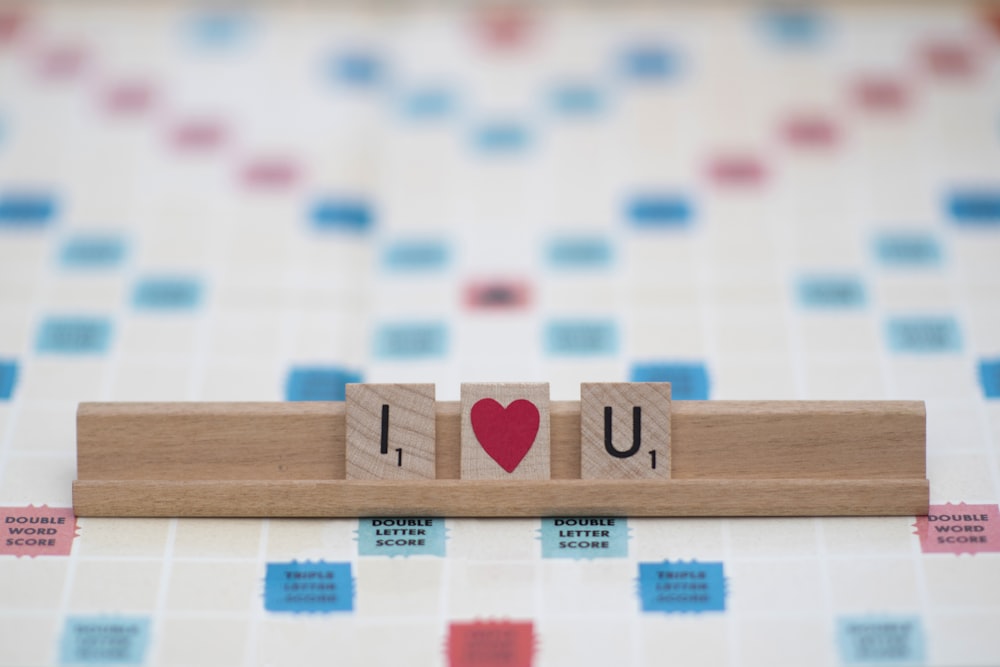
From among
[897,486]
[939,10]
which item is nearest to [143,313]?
[897,486]

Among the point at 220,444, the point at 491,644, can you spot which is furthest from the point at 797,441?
the point at 220,444

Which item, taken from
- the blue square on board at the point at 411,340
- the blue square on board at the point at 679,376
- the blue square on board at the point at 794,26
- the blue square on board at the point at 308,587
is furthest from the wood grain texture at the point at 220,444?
the blue square on board at the point at 794,26

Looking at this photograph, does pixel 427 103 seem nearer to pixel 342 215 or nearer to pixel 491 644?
pixel 342 215

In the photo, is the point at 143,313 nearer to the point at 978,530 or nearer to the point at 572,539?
the point at 572,539

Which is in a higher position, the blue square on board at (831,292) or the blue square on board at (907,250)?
the blue square on board at (907,250)

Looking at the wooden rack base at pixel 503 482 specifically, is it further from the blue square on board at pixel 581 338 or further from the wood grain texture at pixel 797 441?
the blue square on board at pixel 581 338

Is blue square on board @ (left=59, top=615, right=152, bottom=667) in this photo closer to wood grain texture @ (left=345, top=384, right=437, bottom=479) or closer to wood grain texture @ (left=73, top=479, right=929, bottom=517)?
wood grain texture @ (left=73, top=479, right=929, bottom=517)
